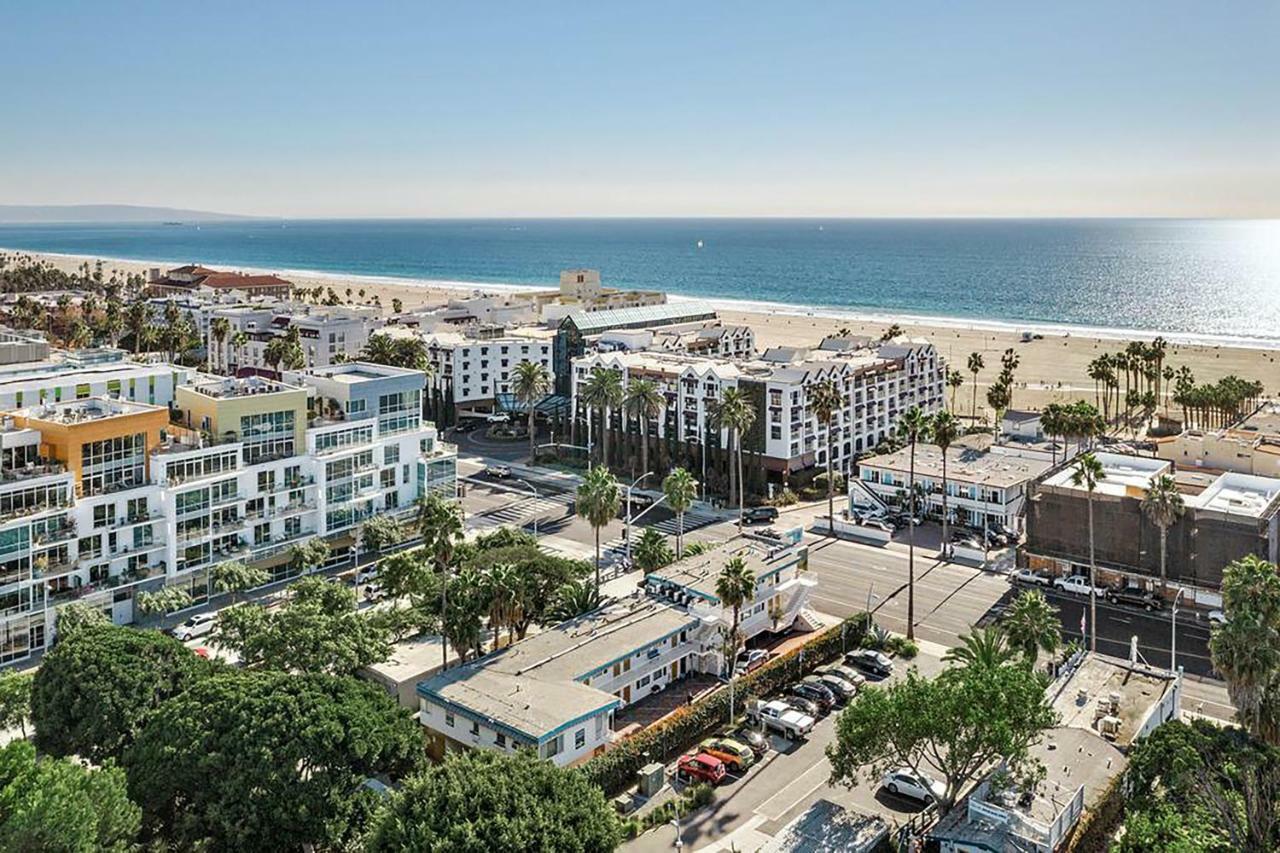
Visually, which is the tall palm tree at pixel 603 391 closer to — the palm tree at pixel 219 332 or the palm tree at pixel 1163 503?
the palm tree at pixel 1163 503

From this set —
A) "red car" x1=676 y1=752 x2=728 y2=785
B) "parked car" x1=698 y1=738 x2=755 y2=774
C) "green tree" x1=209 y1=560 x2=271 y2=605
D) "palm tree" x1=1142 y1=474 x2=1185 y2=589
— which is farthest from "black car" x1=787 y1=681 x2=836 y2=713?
"green tree" x1=209 y1=560 x2=271 y2=605

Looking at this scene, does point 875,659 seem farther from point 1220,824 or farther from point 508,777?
point 508,777

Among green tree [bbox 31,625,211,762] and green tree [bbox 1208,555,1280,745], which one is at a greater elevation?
green tree [bbox 1208,555,1280,745]

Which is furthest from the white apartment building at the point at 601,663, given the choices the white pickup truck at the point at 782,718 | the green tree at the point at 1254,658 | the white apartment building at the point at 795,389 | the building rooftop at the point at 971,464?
the white apartment building at the point at 795,389

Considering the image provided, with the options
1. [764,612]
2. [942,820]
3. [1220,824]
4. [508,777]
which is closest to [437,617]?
[764,612]

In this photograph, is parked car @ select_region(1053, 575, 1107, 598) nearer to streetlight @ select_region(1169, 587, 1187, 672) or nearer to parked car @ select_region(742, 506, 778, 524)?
streetlight @ select_region(1169, 587, 1187, 672)
